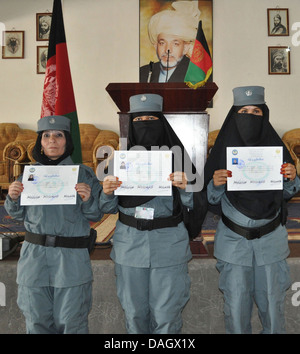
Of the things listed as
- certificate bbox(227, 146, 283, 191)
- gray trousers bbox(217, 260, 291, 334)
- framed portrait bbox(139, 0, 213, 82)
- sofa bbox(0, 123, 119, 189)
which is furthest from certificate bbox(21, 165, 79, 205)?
framed portrait bbox(139, 0, 213, 82)

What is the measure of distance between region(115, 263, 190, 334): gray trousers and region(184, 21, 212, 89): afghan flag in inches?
46.3

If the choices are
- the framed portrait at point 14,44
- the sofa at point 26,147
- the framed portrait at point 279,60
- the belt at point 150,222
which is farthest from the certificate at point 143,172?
the framed portrait at point 14,44

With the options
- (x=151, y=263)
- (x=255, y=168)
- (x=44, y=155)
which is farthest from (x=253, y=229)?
(x=44, y=155)

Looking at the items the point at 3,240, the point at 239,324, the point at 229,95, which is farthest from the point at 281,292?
the point at 229,95

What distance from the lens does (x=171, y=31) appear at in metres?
6.92

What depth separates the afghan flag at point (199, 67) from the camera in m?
2.30

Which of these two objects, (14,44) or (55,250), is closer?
(55,250)

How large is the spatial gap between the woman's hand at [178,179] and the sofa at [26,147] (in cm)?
395

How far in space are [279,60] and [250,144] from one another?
6.01 meters

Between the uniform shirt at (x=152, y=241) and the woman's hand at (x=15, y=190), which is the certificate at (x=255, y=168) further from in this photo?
the woman's hand at (x=15, y=190)

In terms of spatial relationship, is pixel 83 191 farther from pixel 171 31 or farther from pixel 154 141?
pixel 171 31

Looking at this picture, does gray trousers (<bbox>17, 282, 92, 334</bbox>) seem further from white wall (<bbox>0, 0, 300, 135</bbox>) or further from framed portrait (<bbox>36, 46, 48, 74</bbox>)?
framed portrait (<bbox>36, 46, 48, 74</bbox>)

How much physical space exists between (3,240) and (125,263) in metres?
1.01

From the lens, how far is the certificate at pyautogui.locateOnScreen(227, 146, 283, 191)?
1807mm
